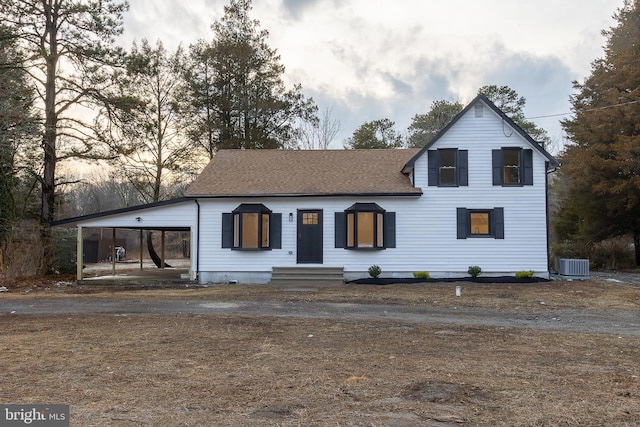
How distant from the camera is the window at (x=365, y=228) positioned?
17703mm

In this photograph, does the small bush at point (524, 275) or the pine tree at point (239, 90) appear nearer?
the small bush at point (524, 275)

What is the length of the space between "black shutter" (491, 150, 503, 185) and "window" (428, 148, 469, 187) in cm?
97

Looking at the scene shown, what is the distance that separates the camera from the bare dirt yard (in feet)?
14.3

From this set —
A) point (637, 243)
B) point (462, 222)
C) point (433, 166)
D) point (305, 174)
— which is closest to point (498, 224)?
point (462, 222)

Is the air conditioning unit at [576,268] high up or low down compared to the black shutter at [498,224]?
down

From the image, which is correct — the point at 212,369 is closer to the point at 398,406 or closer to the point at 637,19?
the point at 398,406

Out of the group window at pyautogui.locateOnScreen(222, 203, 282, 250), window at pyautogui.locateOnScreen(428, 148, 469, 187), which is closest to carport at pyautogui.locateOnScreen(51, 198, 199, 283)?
window at pyautogui.locateOnScreen(222, 203, 282, 250)

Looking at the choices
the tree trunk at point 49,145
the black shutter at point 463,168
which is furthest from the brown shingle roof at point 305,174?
the tree trunk at point 49,145

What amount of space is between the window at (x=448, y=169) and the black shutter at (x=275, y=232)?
19.5 feet

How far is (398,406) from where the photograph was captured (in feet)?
14.9

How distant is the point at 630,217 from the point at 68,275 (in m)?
26.9

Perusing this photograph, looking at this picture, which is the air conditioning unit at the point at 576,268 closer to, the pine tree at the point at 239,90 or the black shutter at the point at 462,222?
the black shutter at the point at 462,222

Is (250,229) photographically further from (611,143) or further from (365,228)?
(611,143)

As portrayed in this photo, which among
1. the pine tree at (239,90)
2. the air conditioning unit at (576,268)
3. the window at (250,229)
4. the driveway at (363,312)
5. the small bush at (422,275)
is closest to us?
→ the driveway at (363,312)
